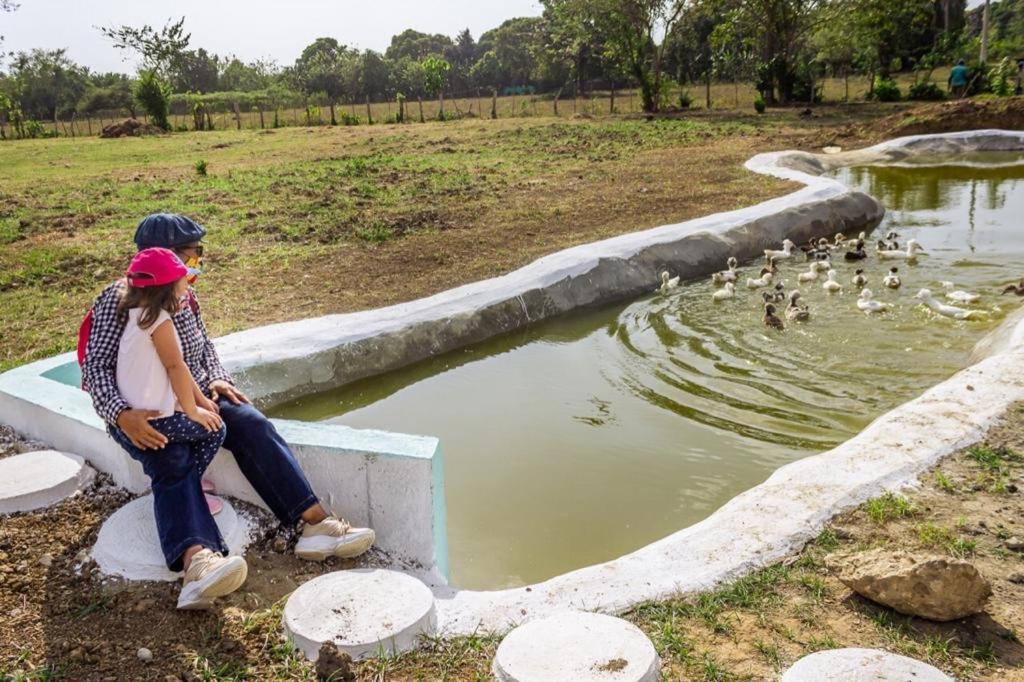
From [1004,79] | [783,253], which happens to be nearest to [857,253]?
[783,253]

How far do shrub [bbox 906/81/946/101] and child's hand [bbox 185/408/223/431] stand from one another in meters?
27.9

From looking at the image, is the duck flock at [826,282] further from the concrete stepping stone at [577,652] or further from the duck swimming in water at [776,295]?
the concrete stepping stone at [577,652]

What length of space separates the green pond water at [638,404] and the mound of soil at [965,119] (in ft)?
39.3

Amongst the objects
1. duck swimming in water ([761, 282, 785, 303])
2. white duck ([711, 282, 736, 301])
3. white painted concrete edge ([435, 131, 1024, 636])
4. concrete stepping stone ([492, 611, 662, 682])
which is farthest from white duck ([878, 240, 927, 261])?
concrete stepping stone ([492, 611, 662, 682])

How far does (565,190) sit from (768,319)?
6602 mm

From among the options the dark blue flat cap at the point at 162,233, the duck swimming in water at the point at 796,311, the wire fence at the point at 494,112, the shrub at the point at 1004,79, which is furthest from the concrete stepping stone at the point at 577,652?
the wire fence at the point at 494,112

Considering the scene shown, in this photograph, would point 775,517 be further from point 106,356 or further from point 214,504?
point 106,356

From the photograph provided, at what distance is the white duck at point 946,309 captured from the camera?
7488 mm

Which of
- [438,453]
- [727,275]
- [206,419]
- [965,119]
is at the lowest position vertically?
[727,275]

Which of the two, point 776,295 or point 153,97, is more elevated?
point 153,97

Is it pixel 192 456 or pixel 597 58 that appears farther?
pixel 597 58

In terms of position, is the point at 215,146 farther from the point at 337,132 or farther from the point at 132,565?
the point at 132,565

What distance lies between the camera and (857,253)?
9.54 m

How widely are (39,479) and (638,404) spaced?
3.79m
